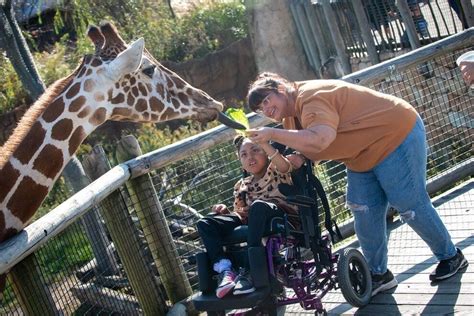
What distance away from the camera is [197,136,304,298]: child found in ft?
14.0

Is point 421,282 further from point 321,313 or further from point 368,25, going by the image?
point 368,25

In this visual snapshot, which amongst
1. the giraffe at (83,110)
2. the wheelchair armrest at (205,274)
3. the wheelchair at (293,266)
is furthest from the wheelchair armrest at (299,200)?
the giraffe at (83,110)

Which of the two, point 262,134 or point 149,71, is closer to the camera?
point 262,134

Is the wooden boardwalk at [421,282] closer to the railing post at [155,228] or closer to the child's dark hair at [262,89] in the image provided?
the railing post at [155,228]

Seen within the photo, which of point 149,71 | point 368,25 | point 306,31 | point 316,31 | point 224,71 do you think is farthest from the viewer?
point 224,71

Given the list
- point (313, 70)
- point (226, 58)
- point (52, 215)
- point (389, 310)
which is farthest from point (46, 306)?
point (226, 58)

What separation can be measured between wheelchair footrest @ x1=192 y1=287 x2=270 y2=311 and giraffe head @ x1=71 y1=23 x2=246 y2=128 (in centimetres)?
133

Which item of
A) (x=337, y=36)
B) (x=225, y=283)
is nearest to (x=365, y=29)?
(x=337, y=36)

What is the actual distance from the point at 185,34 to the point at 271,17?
2.02m

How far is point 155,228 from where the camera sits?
5340mm

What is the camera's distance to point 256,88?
4191mm

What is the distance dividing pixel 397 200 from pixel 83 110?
213 cm

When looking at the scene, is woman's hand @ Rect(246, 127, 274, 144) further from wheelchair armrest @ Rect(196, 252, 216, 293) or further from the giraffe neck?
the giraffe neck

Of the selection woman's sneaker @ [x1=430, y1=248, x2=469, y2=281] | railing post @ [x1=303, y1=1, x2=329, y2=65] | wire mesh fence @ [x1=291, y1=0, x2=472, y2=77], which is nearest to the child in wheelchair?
woman's sneaker @ [x1=430, y1=248, x2=469, y2=281]
